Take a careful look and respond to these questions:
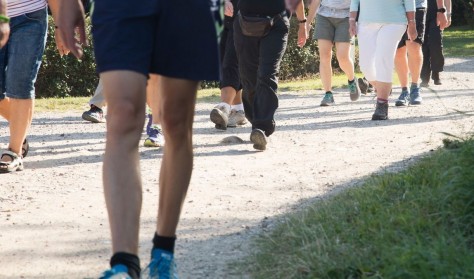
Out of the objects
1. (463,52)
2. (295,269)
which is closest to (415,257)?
(295,269)

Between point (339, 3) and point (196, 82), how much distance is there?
9.23 m

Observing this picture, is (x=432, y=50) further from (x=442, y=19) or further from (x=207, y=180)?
(x=207, y=180)

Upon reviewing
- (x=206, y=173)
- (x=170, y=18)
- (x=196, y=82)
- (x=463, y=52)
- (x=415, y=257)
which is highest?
(x=170, y=18)

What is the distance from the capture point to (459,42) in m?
33.1

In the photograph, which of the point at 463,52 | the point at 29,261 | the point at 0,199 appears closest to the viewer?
the point at 29,261

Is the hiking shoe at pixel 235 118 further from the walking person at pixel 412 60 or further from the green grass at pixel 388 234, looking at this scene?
the green grass at pixel 388 234

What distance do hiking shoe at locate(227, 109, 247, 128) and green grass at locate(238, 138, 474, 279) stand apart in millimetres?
5069

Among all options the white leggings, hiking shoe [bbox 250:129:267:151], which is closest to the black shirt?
hiking shoe [bbox 250:129:267:151]

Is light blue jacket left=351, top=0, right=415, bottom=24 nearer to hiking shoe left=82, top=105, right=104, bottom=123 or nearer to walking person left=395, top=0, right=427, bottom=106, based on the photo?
walking person left=395, top=0, right=427, bottom=106

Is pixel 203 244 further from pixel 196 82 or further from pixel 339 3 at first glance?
pixel 339 3

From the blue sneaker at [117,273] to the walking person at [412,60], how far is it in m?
9.84

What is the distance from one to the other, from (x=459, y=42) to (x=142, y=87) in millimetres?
29782

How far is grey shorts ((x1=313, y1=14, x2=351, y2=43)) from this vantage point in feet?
44.4

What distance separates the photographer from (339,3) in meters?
13.6
